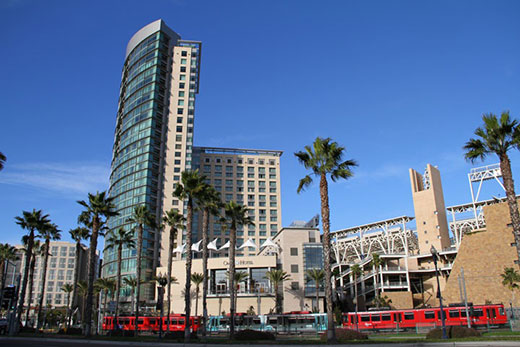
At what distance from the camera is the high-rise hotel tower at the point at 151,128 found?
363 ft

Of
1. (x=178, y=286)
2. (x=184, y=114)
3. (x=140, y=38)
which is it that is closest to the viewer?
(x=178, y=286)

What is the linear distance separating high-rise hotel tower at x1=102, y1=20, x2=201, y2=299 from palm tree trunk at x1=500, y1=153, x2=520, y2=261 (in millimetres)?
88285

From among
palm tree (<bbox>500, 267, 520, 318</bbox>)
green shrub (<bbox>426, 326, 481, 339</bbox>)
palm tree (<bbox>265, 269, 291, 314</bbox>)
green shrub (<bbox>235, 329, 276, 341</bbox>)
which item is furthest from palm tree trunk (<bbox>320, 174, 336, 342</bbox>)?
palm tree (<bbox>265, 269, 291, 314</bbox>)

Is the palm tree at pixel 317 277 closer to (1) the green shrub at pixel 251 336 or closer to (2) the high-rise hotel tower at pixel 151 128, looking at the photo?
(2) the high-rise hotel tower at pixel 151 128

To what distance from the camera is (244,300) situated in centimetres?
8094

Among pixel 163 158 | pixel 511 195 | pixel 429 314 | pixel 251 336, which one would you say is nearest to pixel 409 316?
pixel 429 314

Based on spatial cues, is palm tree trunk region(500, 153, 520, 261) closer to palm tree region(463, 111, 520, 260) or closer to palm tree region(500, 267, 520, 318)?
palm tree region(463, 111, 520, 260)

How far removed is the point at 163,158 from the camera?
119 metres

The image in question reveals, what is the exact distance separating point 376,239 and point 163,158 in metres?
62.0

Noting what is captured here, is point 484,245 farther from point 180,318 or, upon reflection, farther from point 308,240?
point 180,318

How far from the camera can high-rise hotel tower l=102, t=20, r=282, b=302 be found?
111 m

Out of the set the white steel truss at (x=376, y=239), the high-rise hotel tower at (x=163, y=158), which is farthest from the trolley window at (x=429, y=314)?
the high-rise hotel tower at (x=163, y=158)

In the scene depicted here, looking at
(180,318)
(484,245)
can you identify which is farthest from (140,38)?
(484,245)

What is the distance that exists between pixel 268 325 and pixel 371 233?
210 feet
